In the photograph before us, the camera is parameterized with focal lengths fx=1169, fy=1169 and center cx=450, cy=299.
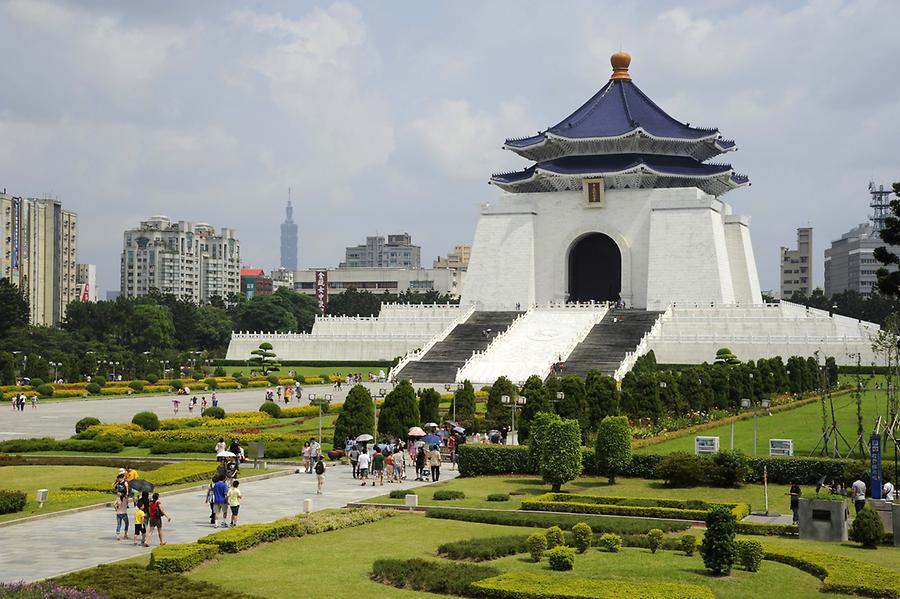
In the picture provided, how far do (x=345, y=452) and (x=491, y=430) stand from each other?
15.5 feet

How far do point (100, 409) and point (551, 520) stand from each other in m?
24.1

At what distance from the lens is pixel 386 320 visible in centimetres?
6047

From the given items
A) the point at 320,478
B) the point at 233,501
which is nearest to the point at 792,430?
the point at 320,478

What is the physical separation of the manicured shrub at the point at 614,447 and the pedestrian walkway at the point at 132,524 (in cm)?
360

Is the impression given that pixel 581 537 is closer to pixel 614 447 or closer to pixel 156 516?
pixel 156 516

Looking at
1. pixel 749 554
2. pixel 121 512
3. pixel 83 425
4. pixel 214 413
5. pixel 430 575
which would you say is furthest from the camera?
pixel 214 413

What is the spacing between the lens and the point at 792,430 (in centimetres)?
2884

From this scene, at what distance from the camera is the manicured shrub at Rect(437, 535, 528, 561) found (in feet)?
50.0

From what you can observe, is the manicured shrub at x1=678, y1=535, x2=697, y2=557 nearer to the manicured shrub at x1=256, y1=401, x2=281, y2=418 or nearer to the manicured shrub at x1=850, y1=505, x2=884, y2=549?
the manicured shrub at x1=850, y1=505, x2=884, y2=549

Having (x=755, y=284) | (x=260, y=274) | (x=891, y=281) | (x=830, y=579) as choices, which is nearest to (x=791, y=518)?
(x=830, y=579)

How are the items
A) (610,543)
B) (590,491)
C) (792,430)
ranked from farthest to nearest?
(792,430)
(590,491)
(610,543)

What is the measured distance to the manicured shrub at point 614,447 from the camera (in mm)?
22469

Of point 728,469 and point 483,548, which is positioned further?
point 728,469

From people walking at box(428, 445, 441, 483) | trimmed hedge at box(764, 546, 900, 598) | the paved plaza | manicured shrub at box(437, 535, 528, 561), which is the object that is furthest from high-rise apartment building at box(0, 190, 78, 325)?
trimmed hedge at box(764, 546, 900, 598)
